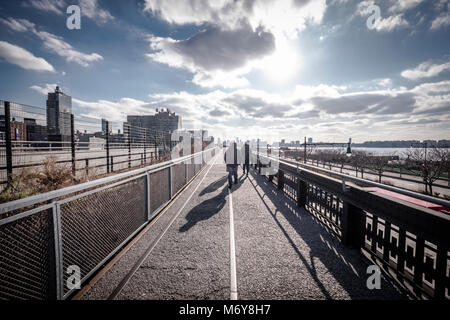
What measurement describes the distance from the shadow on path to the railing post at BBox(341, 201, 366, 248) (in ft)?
0.58

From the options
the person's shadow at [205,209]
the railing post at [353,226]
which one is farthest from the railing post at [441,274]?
the person's shadow at [205,209]

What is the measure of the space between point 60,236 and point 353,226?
503cm

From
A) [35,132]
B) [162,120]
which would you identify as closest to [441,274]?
[35,132]

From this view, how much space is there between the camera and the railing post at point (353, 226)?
12.2ft

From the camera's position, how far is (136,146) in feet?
56.8

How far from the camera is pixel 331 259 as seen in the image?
11.1 feet

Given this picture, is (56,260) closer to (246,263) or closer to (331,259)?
(246,263)

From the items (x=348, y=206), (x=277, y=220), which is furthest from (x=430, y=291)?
(x=277, y=220)

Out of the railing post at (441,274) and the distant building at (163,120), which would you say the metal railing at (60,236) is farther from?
the distant building at (163,120)

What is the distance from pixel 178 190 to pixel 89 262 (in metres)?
5.46

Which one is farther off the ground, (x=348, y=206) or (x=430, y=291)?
(x=348, y=206)

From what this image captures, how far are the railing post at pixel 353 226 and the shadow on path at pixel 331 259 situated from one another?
0.18 meters
